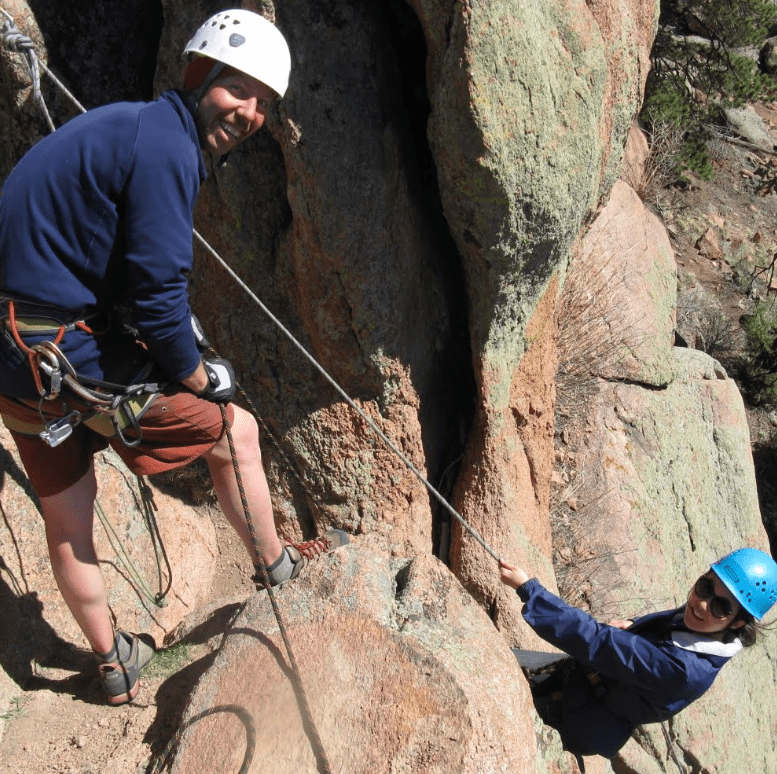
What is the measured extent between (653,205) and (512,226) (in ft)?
21.2

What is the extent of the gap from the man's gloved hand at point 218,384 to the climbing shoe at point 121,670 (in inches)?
43.6

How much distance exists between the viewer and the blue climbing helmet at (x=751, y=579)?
2.92 m

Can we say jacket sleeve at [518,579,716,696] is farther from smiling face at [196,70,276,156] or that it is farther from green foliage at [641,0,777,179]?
green foliage at [641,0,777,179]

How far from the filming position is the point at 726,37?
945cm

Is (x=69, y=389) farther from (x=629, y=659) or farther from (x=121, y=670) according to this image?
(x=629, y=659)

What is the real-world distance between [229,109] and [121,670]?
210 cm

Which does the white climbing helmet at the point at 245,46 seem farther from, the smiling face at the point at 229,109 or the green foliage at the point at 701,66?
the green foliage at the point at 701,66

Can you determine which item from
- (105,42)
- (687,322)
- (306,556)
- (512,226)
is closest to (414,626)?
(306,556)

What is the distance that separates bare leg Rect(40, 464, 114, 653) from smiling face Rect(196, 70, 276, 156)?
129 centimetres

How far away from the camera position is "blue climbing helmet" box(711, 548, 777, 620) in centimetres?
292

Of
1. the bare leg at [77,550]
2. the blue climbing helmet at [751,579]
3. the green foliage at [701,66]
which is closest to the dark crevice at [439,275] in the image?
the blue climbing helmet at [751,579]

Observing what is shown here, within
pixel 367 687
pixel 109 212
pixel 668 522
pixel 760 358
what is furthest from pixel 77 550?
pixel 760 358

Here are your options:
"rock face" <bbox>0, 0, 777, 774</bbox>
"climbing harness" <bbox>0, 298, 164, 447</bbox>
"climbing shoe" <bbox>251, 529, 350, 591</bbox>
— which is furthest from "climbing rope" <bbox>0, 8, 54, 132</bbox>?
"climbing shoe" <bbox>251, 529, 350, 591</bbox>

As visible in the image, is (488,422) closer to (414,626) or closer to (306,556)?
(306,556)
